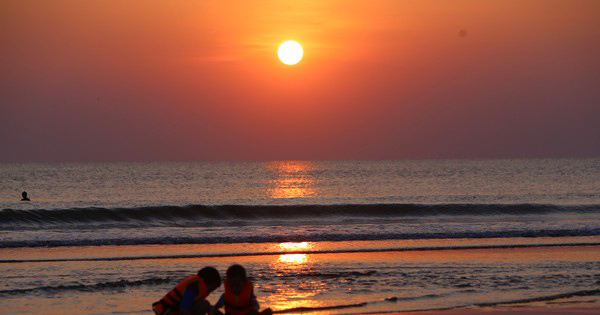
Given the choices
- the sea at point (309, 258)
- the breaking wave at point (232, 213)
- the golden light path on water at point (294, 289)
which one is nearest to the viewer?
the golden light path on water at point (294, 289)

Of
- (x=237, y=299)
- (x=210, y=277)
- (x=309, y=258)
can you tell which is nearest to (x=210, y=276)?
(x=210, y=277)

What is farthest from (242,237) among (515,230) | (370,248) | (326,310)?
(326,310)

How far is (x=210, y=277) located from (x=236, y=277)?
0.33m

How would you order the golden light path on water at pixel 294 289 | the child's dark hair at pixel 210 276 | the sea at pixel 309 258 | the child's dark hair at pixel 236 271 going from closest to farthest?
the child's dark hair at pixel 236 271 < the child's dark hair at pixel 210 276 < the golden light path on water at pixel 294 289 < the sea at pixel 309 258

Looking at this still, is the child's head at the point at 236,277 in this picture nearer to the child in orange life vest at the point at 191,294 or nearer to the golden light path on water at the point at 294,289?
the child in orange life vest at the point at 191,294

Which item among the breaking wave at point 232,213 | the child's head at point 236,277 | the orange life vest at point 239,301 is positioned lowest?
the orange life vest at point 239,301

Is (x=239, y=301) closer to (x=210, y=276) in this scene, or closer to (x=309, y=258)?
(x=210, y=276)

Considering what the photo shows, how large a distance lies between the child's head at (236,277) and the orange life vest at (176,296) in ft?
1.12

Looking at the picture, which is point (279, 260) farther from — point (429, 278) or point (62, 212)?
point (62, 212)

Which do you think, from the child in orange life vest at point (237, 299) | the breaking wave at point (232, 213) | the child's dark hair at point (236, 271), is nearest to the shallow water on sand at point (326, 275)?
the child in orange life vest at point (237, 299)

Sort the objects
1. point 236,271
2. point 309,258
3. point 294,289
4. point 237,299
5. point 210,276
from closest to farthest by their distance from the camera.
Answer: point 236,271, point 210,276, point 237,299, point 294,289, point 309,258

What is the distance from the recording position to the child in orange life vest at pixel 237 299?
944 centimetres

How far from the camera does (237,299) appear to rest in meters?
9.55

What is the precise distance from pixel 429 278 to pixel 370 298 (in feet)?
7.98
